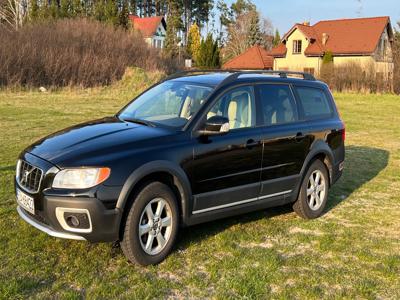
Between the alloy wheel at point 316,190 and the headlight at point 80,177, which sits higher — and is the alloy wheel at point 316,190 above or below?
below

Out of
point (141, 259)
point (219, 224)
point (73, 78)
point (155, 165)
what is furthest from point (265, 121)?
point (73, 78)

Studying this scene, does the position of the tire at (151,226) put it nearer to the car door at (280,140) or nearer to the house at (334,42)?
the car door at (280,140)

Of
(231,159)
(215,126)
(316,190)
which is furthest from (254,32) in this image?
(215,126)

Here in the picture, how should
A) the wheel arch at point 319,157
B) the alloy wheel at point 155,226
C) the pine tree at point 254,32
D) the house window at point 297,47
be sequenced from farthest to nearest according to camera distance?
1. the pine tree at point 254,32
2. the house window at point 297,47
3. the wheel arch at point 319,157
4. the alloy wheel at point 155,226

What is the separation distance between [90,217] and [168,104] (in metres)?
1.90

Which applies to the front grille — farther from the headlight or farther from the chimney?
the chimney

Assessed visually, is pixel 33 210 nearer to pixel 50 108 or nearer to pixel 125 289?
pixel 125 289

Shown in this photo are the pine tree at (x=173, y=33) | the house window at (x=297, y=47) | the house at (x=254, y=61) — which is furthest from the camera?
the pine tree at (x=173, y=33)

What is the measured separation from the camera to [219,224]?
19.1 ft

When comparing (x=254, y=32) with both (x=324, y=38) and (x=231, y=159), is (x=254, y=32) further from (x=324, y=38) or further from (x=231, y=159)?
(x=231, y=159)

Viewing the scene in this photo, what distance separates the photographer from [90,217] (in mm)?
4125

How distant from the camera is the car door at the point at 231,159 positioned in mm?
4895

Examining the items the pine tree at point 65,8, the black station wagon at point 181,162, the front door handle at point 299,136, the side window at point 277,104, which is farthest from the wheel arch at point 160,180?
the pine tree at point 65,8

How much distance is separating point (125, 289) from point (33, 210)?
116 centimetres
